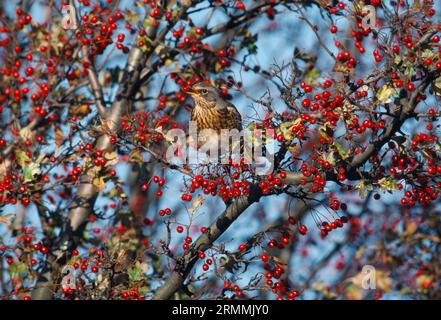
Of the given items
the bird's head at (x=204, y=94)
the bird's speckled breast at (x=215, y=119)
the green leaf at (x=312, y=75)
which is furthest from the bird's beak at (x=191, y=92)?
the green leaf at (x=312, y=75)

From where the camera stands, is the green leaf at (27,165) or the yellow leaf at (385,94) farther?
the green leaf at (27,165)

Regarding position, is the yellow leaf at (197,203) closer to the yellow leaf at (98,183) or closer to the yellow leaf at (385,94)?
the yellow leaf at (98,183)

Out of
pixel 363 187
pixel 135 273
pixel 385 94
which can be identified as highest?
pixel 385 94

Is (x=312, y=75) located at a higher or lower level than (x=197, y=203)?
higher

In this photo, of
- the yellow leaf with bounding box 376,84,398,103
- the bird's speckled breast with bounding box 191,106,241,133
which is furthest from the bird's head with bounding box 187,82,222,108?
the yellow leaf with bounding box 376,84,398,103

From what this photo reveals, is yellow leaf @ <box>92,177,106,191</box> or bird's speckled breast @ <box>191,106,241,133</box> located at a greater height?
bird's speckled breast @ <box>191,106,241,133</box>

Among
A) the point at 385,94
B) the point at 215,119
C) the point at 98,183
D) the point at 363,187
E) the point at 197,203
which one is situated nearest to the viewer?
the point at 385,94

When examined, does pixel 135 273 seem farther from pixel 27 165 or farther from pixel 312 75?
pixel 312 75

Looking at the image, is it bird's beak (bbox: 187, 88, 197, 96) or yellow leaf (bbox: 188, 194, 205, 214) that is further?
bird's beak (bbox: 187, 88, 197, 96)

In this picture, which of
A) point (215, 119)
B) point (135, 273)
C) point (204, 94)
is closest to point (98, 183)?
point (135, 273)

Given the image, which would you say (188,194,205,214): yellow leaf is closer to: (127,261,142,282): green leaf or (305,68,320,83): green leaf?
(127,261,142,282): green leaf

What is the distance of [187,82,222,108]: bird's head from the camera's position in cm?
788

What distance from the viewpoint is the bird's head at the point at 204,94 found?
7.88 m

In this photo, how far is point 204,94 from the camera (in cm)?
794
